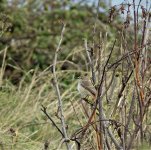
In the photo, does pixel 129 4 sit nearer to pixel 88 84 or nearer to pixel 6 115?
pixel 88 84

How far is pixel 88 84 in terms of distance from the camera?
306 centimetres

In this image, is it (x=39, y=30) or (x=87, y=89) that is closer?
(x=87, y=89)

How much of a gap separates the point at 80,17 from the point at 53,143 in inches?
181

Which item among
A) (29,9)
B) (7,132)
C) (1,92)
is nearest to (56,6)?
(29,9)

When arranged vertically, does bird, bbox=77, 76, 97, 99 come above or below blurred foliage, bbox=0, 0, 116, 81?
above

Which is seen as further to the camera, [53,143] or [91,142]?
[53,143]

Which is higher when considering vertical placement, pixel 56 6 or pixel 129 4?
pixel 129 4

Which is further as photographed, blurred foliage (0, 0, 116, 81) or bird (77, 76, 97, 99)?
blurred foliage (0, 0, 116, 81)

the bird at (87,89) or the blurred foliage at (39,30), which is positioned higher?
the bird at (87,89)

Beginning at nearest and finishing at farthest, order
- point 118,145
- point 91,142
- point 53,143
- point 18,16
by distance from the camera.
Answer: point 118,145
point 91,142
point 53,143
point 18,16

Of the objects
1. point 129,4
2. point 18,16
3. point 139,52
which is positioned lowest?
point 18,16

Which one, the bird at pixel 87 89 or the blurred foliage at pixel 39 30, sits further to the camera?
the blurred foliage at pixel 39 30

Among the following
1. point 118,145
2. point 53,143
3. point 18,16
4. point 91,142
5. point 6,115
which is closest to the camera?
point 118,145

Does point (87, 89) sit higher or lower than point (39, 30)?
higher
